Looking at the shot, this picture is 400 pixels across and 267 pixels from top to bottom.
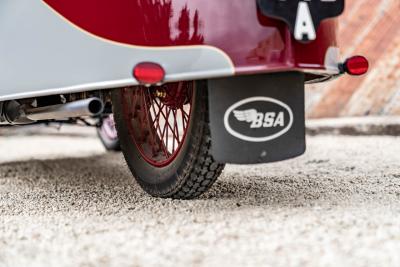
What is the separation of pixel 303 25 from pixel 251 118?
0.34 meters

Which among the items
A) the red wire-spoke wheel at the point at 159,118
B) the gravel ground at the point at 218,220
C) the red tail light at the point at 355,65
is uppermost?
the red tail light at the point at 355,65

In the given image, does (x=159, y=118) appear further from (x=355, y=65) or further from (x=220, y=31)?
(x=355, y=65)

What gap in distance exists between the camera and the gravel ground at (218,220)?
1420 millimetres

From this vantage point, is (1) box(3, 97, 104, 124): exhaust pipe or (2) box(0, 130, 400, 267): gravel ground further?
(1) box(3, 97, 104, 124): exhaust pipe

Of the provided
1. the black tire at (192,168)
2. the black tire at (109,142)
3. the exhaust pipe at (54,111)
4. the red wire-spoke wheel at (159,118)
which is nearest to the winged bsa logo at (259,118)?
the black tire at (192,168)

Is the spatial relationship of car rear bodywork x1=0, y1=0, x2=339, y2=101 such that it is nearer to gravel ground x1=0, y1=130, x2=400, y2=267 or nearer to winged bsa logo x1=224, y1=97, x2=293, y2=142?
winged bsa logo x1=224, y1=97, x2=293, y2=142

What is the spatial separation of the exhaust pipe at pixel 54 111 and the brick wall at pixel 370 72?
13.0 feet

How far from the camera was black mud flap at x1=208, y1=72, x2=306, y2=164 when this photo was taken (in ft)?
5.96

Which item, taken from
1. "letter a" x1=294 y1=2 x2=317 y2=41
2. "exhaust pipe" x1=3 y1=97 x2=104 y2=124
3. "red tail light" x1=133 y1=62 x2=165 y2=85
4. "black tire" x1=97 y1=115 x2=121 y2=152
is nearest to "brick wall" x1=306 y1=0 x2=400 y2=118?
"black tire" x1=97 y1=115 x2=121 y2=152

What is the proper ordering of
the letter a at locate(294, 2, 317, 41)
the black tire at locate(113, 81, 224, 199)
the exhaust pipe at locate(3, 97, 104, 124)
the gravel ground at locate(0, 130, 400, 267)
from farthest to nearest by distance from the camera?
1. the exhaust pipe at locate(3, 97, 104, 124)
2. the black tire at locate(113, 81, 224, 199)
3. the letter a at locate(294, 2, 317, 41)
4. the gravel ground at locate(0, 130, 400, 267)

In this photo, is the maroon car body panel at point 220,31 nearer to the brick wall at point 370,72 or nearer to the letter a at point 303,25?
the letter a at point 303,25

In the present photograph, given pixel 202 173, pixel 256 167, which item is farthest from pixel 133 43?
pixel 256 167

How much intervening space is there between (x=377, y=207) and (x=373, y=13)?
4305 mm

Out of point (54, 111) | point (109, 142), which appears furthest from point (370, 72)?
point (54, 111)
